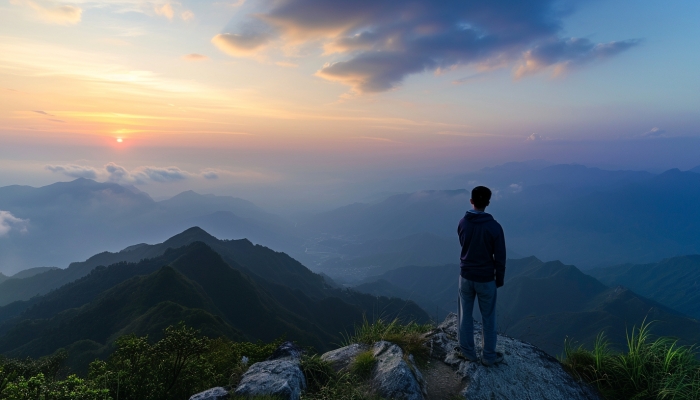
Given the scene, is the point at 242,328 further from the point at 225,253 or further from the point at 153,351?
the point at 153,351

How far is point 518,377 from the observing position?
6434 mm

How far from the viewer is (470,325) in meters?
6.84

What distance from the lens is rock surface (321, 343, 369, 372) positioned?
705cm

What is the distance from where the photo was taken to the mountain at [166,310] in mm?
65750

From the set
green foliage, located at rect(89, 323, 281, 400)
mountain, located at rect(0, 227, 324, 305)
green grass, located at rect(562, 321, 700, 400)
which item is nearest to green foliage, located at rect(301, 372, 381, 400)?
green foliage, located at rect(89, 323, 281, 400)

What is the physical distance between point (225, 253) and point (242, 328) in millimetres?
70351

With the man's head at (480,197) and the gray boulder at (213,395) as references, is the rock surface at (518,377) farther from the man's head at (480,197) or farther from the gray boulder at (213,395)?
the gray boulder at (213,395)

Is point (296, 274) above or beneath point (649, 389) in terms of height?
beneath

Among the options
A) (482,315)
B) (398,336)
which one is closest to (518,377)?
(482,315)

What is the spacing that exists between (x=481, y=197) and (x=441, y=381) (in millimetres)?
3824

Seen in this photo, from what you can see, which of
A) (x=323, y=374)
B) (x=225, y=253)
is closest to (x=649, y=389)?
(x=323, y=374)

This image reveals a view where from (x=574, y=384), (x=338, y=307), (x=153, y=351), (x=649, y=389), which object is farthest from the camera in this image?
(x=338, y=307)

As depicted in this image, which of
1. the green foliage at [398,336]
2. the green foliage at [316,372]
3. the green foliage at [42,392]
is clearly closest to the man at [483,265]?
the green foliage at [398,336]

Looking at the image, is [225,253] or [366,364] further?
[225,253]
